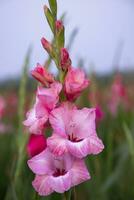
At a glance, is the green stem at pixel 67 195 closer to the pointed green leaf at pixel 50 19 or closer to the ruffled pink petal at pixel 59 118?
the ruffled pink petal at pixel 59 118

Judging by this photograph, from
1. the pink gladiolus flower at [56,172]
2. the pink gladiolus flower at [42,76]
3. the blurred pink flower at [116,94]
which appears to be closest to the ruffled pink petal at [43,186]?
the pink gladiolus flower at [56,172]

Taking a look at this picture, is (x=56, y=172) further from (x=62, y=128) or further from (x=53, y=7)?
(x=53, y=7)

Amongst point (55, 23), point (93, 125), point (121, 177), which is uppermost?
point (55, 23)

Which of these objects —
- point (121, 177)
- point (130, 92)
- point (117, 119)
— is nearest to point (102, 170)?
point (121, 177)

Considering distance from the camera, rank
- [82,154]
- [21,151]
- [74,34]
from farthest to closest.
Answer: [74,34] < [21,151] < [82,154]

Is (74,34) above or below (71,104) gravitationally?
above

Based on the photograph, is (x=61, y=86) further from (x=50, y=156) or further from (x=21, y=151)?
(x=21, y=151)

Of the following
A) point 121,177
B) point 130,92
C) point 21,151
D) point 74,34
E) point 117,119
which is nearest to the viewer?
point 21,151

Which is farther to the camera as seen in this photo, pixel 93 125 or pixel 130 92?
pixel 130 92

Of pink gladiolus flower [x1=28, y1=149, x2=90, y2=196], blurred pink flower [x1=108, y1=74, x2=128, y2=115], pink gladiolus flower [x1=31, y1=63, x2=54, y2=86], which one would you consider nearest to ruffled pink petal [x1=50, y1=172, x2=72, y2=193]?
pink gladiolus flower [x1=28, y1=149, x2=90, y2=196]
